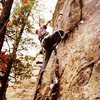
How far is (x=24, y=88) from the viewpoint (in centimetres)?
2106

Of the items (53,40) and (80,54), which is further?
(53,40)

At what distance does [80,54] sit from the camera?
7.12 metres

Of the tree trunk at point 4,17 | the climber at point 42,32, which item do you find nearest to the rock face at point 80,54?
the climber at point 42,32

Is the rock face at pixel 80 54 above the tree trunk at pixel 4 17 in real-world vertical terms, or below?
below

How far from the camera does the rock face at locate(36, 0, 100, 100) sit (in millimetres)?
6000

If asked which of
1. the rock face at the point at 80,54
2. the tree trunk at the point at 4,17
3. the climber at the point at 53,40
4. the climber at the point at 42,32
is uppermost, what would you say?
the tree trunk at the point at 4,17

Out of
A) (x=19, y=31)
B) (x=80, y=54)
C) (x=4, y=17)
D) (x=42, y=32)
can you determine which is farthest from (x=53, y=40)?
(x=19, y=31)

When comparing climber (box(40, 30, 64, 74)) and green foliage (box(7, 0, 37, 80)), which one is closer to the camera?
climber (box(40, 30, 64, 74))

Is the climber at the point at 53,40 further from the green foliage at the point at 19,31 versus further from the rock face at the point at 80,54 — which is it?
the green foliage at the point at 19,31

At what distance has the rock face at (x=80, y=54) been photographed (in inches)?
236

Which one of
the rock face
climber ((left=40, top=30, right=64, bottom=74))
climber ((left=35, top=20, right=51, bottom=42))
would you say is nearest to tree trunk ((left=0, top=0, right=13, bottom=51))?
climber ((left=35, top=20, right=51, bottom=42))

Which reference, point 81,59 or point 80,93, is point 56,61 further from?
point 80,93

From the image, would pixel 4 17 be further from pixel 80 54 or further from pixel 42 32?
pixel 80 54

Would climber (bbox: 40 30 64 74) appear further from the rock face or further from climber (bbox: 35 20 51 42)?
climber (bbox: 35 20 51 42)
